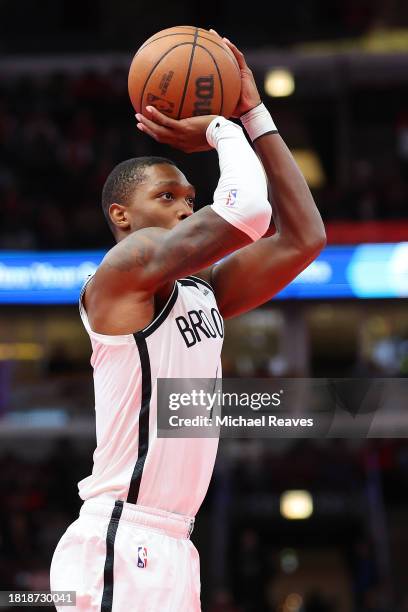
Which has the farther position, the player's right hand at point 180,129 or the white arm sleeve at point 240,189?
the player's right hand at point 180,129

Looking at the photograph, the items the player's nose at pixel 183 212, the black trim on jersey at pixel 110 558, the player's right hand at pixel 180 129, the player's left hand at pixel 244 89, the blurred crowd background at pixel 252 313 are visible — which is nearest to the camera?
the black trim on jersey at pixel 110 558

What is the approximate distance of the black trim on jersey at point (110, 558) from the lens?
3045mm

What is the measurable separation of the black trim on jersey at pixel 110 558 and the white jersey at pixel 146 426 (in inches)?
2.0

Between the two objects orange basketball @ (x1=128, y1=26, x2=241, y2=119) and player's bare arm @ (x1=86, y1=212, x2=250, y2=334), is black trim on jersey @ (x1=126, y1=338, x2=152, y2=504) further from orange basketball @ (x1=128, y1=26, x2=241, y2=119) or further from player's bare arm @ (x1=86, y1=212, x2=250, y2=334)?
orange basketball @ (x1=128, y1=26, x2=241, y2=119)

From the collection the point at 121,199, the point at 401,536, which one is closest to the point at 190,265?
the point at 121,199

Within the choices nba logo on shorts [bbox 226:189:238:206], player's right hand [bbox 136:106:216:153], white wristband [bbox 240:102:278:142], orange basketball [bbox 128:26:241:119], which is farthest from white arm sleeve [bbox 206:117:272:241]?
white wristband [bbox 240:102:278:142]

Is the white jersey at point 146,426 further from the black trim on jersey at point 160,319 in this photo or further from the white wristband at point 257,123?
the white wristband at point 257,123

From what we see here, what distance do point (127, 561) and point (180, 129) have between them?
1.40m

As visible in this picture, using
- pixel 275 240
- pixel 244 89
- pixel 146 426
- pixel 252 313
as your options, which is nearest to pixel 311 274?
pixel 252 313

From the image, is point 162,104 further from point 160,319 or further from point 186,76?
point 160,319

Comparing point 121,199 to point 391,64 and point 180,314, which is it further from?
point 391,64

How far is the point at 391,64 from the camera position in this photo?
1645cm

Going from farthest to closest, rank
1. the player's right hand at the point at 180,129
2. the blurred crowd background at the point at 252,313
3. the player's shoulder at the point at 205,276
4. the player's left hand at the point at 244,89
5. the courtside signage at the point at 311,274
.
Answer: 1. the courtside signage at the point at 311,274
2. the blurred crowd background at the point at 252,313
3. the player's shoulder at the point at 205,276
4. the player's left hand at the point at 244,89
5. the player's right hand at the point at 180,129

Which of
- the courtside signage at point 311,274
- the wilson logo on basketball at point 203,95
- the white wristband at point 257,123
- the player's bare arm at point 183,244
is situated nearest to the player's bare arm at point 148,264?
the player's bare arm at point 183,244
